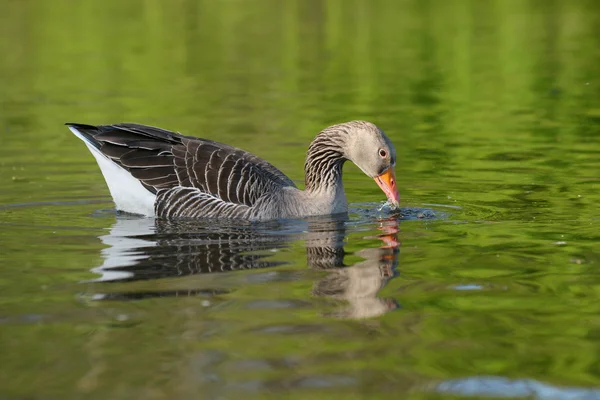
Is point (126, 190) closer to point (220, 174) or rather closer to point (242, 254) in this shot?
point (220, 174)

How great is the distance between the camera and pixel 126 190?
13633mm

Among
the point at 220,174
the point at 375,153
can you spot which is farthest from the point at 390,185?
the point at 220,174

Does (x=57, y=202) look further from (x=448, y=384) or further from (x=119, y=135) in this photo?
(x=448, y=384)

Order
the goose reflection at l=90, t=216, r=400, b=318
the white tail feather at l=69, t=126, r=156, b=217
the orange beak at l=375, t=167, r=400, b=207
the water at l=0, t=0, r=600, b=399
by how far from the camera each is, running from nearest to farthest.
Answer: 1. the water at l=0, t=0, r=600, b=399
2. the goose reflection at l=90, t=216, r=400, b=318
3. the orange beak at l=375, t=167, r=400, b=207
4. the white tail feather at l=69, t=126, r=156, b=217

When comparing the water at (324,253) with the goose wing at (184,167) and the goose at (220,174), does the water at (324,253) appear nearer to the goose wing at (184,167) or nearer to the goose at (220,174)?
the goose at (220,174)

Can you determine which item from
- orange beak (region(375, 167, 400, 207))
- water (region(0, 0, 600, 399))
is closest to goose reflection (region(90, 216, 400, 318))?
water (region(0, 0, 600, 399))

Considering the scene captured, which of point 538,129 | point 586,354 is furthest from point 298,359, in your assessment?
point 538,129

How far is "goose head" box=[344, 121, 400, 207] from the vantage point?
1327 cm

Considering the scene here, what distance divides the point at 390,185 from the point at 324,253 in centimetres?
237

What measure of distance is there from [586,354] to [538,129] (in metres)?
12.5

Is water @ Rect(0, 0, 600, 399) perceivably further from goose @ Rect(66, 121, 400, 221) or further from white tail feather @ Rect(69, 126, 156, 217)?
goose @ Rect(66, 121, 400, 221)

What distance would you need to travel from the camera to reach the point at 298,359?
7.58 metres

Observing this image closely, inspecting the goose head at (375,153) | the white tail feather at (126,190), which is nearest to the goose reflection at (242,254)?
the white tail feather at (126,190)

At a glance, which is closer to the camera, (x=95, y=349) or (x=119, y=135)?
(x=95, y=349)
